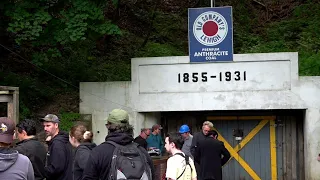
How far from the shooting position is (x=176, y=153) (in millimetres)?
7508

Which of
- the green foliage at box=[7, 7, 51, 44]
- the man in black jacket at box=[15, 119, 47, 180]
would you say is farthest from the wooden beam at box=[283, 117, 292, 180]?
the man in black jacket at box=[15, 119, 47, 180]

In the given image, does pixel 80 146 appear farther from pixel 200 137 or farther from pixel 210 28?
pixel 210 28

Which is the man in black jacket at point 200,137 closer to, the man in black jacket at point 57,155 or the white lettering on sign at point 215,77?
the white lettering on sign at point 215,77

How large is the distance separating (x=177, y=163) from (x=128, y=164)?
1.64 metres

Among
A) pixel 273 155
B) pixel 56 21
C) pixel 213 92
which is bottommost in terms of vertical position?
pixel 273 155

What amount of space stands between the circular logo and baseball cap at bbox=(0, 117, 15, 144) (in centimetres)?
978

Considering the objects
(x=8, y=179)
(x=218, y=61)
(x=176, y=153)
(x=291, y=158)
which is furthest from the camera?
(x=291, y=158)

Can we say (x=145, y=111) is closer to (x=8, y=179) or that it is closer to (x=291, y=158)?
(x=291, y=158)

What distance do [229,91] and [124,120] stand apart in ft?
29.3

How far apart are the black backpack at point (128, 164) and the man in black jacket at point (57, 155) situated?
1.69 meters

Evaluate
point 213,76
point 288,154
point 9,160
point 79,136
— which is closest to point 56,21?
point 213,76

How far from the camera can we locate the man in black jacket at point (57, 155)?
7.44 meters

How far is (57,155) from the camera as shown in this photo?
747 centimetres

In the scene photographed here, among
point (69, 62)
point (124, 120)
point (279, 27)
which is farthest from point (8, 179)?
point (279, 27)
